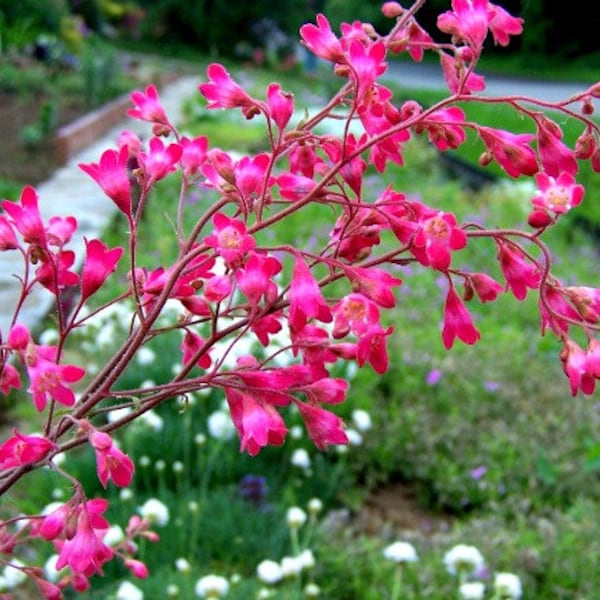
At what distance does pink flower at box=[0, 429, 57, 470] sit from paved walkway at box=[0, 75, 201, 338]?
2454mm

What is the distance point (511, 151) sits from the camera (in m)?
0.90

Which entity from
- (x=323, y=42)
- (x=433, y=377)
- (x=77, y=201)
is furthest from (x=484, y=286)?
(x=77, y=201)

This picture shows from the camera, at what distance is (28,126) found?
9.59 m

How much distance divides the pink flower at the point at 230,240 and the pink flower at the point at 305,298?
0.05 m

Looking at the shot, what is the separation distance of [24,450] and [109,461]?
73mm

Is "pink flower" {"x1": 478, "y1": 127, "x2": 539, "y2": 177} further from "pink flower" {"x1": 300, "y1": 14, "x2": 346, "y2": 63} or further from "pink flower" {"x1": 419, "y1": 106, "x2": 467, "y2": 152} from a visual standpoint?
"pink flower" {"x1": 300, "y1": 14, "x2": 346, "y2": 63}

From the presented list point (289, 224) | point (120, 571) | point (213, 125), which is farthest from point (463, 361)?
point (213, 125)

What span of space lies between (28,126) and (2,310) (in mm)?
5173

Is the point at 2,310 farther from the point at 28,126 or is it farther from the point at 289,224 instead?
the point at 28,126

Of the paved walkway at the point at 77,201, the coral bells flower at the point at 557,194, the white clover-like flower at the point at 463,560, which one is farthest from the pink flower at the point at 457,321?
the paved walkway at the point at 77,201

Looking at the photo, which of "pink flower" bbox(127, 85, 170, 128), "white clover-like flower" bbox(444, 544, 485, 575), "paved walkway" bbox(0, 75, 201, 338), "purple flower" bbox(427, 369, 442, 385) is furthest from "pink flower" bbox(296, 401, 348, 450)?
"purple flower" bbox(427, 369, 442, 385)

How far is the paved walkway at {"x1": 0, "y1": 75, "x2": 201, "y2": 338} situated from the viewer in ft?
16.1

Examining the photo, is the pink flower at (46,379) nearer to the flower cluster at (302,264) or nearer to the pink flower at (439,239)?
the flower cluster at (302,264)

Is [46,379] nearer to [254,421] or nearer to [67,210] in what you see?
[254,421]
